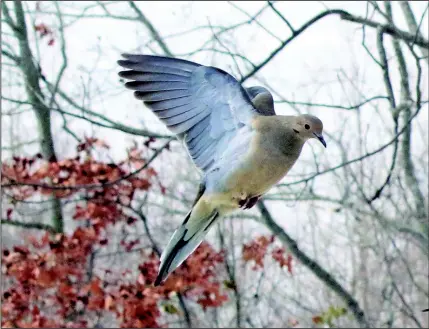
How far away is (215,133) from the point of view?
0.53m

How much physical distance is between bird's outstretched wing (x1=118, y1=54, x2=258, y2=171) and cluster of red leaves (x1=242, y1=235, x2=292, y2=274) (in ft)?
6.75

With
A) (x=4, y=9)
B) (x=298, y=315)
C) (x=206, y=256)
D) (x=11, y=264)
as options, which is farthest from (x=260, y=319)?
(x=4, y=9)

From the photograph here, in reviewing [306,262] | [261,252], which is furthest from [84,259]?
[306,262]

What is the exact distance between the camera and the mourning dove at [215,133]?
51cm

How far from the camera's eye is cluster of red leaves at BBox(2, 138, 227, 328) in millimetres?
2014

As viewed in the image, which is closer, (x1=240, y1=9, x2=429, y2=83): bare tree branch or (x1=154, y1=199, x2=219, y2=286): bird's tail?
(x1=154, y1=199, x2=219, y2=286): bird's tail

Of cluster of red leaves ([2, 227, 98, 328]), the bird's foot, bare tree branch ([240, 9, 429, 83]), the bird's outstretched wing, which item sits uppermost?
bare tree branch ([240, 9, 429, 83])

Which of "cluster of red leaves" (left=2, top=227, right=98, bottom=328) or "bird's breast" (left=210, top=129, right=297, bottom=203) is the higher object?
"cluster of red leaves" (left=2, top=227, right=98, bottom=328)

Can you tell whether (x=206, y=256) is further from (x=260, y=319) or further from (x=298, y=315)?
(x=298, y=315)

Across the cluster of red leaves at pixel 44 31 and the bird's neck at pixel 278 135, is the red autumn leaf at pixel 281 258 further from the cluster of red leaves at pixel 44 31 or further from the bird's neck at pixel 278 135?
the bird's neck at pixel 278 135

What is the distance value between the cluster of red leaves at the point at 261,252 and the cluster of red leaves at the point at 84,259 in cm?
19

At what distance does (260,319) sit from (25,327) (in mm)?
1568

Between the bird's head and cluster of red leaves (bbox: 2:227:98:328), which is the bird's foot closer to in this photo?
the bird's head

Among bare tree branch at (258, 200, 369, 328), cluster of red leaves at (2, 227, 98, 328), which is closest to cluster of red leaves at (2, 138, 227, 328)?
cluster of red leaves at (2, 227, 98, 328)
